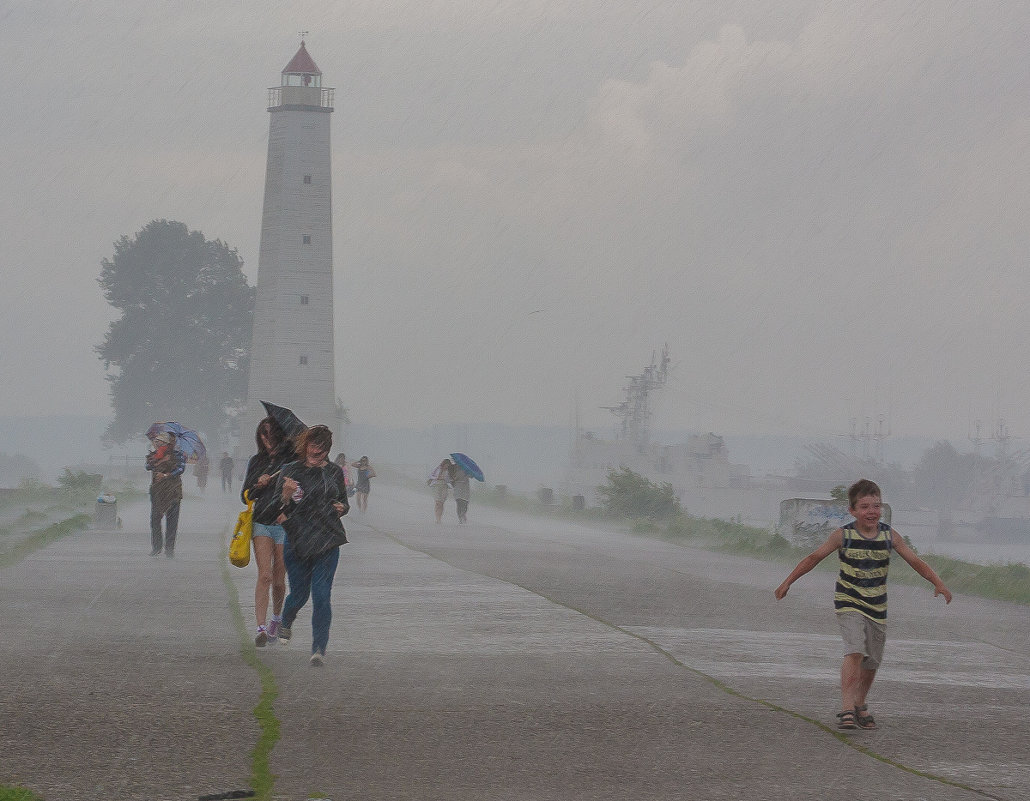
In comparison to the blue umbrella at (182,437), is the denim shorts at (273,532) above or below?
below

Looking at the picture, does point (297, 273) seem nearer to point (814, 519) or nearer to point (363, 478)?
point (363, 478)

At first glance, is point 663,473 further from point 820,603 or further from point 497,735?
point 497,735

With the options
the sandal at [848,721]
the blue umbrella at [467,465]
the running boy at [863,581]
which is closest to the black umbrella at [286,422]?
the running boy at [863,581]

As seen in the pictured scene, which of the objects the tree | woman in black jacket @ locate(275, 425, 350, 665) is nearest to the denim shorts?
woman in black jacket @ locate(275, 425, 350, 665)

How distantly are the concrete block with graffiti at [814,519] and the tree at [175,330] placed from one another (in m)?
72.7

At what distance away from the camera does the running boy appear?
330 inches

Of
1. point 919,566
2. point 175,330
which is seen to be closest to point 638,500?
point 919,566

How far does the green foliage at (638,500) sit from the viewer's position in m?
42.4

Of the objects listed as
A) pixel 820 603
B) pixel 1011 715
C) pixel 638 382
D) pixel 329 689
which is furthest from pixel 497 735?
pixel 638 382

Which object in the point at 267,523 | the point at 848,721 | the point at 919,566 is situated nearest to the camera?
the point at 848,721

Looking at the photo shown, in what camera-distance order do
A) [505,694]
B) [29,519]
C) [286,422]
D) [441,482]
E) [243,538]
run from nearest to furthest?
[505,694] < [243,538] < [286,422] < [29,519] < [441,482]

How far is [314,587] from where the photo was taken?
10.5 meters

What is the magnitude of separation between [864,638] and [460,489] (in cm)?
2716

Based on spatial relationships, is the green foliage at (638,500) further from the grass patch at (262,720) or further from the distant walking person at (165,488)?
the grass patch at (262,720)
